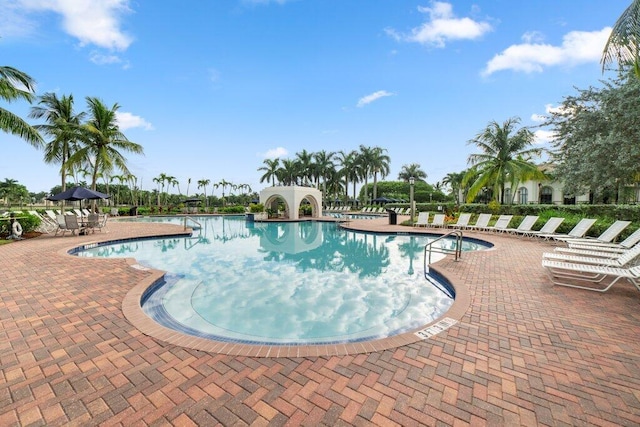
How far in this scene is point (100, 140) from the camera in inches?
725

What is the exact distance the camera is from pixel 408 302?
5441mm

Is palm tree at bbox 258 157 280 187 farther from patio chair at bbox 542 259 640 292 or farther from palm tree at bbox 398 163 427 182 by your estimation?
patio chair at bbox 542 259 640 292

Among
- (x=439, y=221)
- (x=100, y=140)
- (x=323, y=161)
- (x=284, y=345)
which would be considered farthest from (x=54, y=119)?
(x=323, y=161)

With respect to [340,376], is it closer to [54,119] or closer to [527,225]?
[527,225]

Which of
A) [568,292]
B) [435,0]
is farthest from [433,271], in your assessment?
[435,0]

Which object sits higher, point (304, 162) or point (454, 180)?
point (304, 162)

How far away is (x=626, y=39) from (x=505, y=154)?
1330 cm

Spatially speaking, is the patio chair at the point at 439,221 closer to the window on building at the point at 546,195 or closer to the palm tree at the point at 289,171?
the window on building at the point at 546,195

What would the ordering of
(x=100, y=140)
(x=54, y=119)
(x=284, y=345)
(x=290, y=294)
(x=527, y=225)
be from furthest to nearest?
1. (x=54, y=119)
2. (x=100, y=140)
3. (x=527, y=225)
4. (x=290, y=294)
5. (x=284, y=345)

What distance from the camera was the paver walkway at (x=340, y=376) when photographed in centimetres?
214

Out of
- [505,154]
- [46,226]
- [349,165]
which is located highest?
[349,165]

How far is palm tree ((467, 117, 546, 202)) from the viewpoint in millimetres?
18438

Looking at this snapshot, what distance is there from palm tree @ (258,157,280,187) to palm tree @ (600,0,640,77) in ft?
123

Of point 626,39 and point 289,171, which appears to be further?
point 289,171
